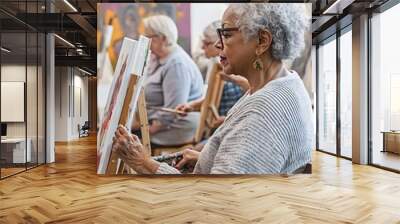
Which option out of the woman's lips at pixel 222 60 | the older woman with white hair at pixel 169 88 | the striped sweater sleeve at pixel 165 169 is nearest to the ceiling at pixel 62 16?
the older woman with white hair at pixel 169 88

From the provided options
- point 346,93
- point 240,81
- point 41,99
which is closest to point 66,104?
point 41,99

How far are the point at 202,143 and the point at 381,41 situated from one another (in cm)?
431

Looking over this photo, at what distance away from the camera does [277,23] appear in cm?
657

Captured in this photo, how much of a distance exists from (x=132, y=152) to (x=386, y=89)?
492 centimetres

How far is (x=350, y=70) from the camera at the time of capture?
9.71 metres

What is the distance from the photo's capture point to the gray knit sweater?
6352 mm

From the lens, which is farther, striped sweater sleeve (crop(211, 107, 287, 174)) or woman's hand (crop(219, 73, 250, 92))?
woman's hand (crop(219, 73, 250, 92))

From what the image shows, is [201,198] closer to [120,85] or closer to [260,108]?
[260,108]

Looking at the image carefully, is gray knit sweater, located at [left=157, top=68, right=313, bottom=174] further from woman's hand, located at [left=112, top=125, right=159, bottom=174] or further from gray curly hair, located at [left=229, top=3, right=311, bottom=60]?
woman's hand, located at [left=112, top=125, right=159, bottom=174]

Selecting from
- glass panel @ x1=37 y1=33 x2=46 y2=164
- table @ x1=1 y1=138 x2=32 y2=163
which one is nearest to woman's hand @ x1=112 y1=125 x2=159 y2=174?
table @ x1=1 y1=138 x2=32 y2=163

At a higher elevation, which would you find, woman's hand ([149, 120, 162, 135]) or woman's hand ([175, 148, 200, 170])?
woman's hand ([149, 120, 162, 135])

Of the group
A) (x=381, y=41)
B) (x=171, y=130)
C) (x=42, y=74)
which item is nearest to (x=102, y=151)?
(x=171, y=130)

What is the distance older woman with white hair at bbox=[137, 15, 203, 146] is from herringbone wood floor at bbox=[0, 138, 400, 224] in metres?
0.73

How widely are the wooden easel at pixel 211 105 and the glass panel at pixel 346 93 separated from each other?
164 inches
